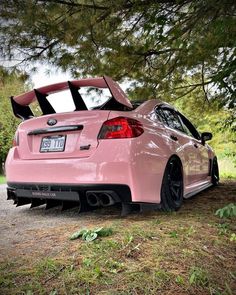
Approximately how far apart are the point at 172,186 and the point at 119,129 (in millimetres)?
1105

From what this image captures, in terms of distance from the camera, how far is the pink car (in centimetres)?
327

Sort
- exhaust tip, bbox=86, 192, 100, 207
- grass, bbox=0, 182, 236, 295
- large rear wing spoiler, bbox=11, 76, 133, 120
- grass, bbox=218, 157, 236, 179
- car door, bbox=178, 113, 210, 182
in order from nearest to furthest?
grass, bbox=0, 182, 236, 295
exhaust tip, bbox=86, 192, 100, 207
large rear wing spoiler, bbox=11, 76, 133, 120
car door, bbox=178, 113, 210, 182
grass, bbox=218, 157, 236, 179

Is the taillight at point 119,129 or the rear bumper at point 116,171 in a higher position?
the taillight at point 119,129

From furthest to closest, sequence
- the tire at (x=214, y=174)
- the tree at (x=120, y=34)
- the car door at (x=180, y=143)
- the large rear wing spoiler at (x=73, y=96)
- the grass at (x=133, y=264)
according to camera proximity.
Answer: the tire at (x=214, y=174) → the tree at (x=120, y=34) → the car door at (x=180, y=143) → the large rear wing spoiler at (x=73, y=96) → the grass at (x=133, y=264)

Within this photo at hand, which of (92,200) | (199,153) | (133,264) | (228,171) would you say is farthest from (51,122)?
(228,171)

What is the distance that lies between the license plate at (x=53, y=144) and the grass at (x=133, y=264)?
0.96 meters

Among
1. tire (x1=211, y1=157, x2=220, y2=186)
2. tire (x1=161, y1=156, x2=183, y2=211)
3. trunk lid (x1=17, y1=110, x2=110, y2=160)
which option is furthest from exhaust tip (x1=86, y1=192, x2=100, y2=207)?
tire (x1=211, y1=157, x2=220, y2=186)

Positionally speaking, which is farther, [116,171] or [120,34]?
[120,34]

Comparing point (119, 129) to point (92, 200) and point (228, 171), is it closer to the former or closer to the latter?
point (92, 200)

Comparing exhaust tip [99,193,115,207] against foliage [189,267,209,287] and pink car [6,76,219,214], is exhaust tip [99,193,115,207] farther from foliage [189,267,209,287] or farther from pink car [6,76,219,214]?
foliage [189,267,209,287]

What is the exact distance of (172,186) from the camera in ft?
13.0

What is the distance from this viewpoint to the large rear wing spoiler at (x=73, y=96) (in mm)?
3535

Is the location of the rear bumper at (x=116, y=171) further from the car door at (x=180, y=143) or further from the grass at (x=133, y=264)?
the car door at (x=180, y=143)

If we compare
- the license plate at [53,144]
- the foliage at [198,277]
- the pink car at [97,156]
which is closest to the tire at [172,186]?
the pink car at [97,156]
